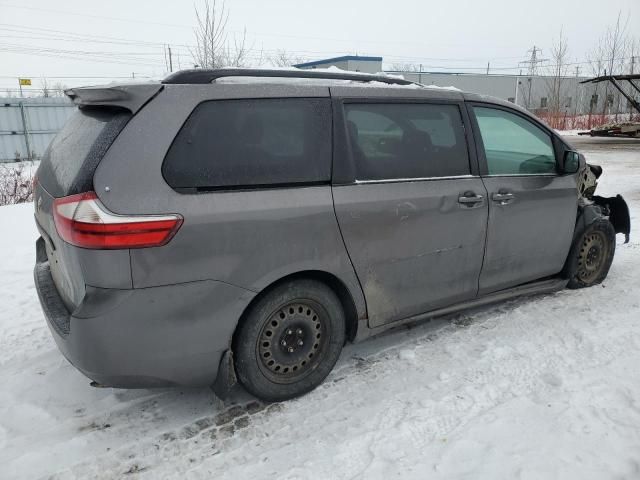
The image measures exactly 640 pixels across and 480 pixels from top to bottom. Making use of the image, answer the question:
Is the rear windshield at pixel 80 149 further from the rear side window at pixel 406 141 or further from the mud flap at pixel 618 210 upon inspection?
the mud flap at pixel 618 210

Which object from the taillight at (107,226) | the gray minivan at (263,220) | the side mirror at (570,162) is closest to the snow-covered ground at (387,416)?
the gray minivan at (263,220)

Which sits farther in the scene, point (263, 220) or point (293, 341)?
point (293, 341)

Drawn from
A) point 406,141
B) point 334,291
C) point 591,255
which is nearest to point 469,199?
point 406,141

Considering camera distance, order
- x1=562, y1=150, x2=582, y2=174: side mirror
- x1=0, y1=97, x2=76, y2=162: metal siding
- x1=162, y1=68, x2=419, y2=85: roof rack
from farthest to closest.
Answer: x1=0, y1=97, x2=76, y2=162: metal siding < x1=562, y1=150, x2=582, y2=174: side mirror < x1=162, y1=68, x2=419, y2=85: roof rack

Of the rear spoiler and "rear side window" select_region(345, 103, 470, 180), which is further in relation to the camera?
"rear side window" select_region(345, 103, 470, 180)

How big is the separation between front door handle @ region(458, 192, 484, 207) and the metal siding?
19993 millimetres

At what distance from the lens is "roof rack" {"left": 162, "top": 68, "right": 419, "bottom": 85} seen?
2492mm

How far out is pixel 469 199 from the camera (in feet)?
10.9

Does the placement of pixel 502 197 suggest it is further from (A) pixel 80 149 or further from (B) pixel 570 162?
(A) pixel 80 149

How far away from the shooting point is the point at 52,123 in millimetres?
20984

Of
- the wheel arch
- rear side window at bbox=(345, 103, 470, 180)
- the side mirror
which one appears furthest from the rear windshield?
the side mirror

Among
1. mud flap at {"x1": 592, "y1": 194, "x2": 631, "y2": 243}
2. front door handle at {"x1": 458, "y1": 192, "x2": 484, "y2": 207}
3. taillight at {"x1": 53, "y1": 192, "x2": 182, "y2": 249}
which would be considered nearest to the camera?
taillight at {"x1": 53, "y1": 192, "x2": 182, "y2": 249}

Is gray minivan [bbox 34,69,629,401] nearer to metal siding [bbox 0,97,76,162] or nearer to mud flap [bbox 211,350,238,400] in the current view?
mud flap [bbox 211,350,238,400]

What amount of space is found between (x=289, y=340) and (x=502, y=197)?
6.15 feet
